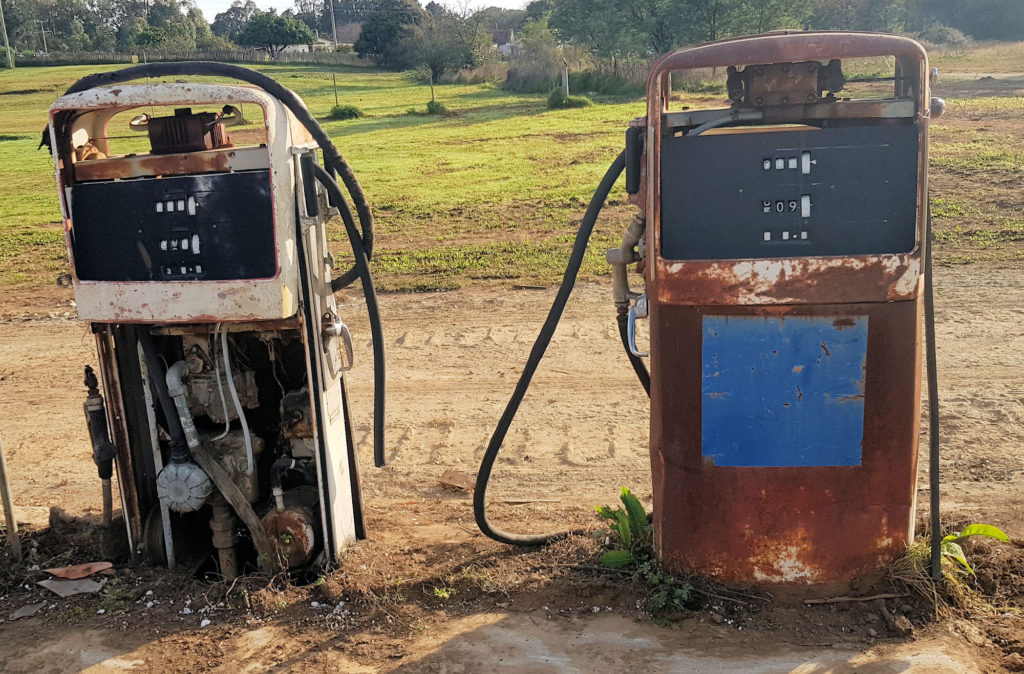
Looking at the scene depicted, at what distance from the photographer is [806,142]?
3561mm

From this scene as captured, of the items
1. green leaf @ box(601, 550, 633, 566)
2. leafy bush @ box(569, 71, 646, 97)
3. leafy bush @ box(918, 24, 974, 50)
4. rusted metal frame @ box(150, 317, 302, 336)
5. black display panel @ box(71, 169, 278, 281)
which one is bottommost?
green leaf @ box(601, 550, 633, 566)

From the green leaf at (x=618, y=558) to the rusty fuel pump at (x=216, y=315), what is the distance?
1096 mm

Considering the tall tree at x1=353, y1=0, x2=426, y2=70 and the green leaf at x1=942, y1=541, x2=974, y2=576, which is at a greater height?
the tall tree at x1=353, y1=0, x2=426, y2=70

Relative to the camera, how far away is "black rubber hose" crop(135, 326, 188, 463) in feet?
13.8

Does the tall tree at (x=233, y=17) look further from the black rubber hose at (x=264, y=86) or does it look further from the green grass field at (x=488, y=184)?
the black rubber hose at (x=264, y=86)

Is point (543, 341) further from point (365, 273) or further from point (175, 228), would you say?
point (175, 228)

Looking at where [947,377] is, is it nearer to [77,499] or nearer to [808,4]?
[77,499]

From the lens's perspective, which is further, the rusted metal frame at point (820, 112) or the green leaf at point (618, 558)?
the green leaf at point (618, 558)

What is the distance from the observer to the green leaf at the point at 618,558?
4215mm

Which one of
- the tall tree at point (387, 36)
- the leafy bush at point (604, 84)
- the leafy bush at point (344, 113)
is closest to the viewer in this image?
the leafy bush at point (344, 113)

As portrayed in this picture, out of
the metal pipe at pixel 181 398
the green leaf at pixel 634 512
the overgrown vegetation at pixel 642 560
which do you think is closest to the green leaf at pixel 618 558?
the overgrown vegetation at pixel 642 560

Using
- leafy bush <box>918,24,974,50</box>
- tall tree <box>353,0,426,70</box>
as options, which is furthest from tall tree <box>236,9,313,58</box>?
leafy bush <box>918,24,974,50</box>

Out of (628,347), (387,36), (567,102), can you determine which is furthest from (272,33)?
(628,347)

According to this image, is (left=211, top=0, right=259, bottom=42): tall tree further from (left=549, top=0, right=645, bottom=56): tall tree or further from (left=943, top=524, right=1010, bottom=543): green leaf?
(left=943, top=524, right=1010, bottom=543): green leaf
